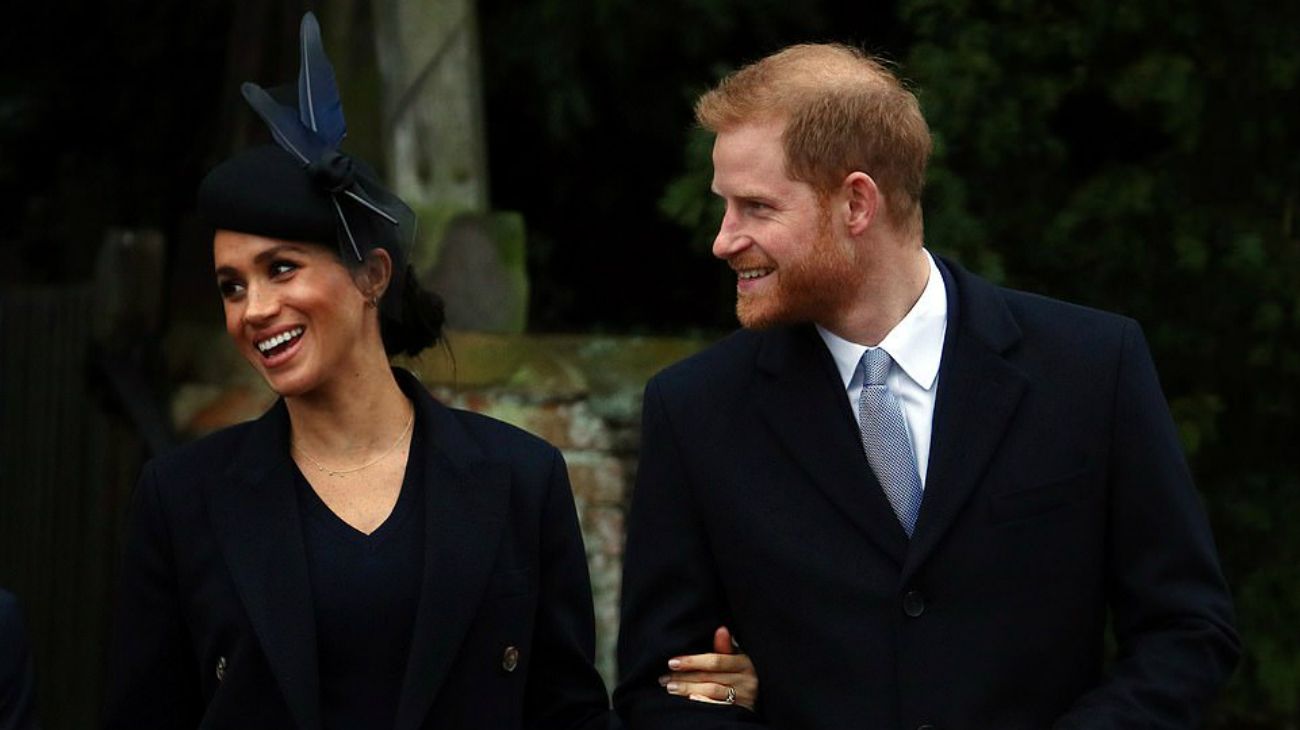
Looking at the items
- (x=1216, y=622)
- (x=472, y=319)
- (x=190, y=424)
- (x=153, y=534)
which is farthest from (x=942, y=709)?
(x=190, y=424)

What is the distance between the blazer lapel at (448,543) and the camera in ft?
12.6

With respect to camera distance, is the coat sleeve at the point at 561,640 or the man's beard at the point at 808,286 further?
the coat sleeve at the point at 561,640

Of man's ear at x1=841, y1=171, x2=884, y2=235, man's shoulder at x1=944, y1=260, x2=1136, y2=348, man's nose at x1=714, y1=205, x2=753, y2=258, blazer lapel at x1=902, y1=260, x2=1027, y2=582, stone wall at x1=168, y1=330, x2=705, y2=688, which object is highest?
man's ear at x1=841, y1=171, x2=884, y2=235

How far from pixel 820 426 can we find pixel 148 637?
1.05 meters

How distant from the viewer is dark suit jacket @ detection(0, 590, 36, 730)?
3617 mm

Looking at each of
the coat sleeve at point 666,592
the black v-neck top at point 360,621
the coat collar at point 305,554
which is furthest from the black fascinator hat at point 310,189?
the coat sleeve at point 666,592

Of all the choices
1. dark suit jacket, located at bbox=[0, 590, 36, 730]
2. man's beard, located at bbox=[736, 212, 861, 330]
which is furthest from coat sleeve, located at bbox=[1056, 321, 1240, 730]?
dark suit jacket, located at bbox=[0, 590, 36, 730]

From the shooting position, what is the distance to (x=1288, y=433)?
7.39 m

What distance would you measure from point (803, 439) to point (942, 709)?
447 mm

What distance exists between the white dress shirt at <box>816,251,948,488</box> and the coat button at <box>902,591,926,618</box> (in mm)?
169

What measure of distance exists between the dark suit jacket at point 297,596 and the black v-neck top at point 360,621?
0.03 m

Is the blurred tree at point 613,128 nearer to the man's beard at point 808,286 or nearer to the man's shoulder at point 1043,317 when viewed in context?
the man's shoulder at point 1043,317

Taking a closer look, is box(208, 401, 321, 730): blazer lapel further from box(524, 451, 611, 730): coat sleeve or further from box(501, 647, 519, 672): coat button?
box(524, 451, 611, 730): coat sleeve

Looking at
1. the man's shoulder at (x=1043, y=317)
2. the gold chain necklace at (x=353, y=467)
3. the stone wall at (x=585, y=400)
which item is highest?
the man's shoulder at (x=1043, y=317)
